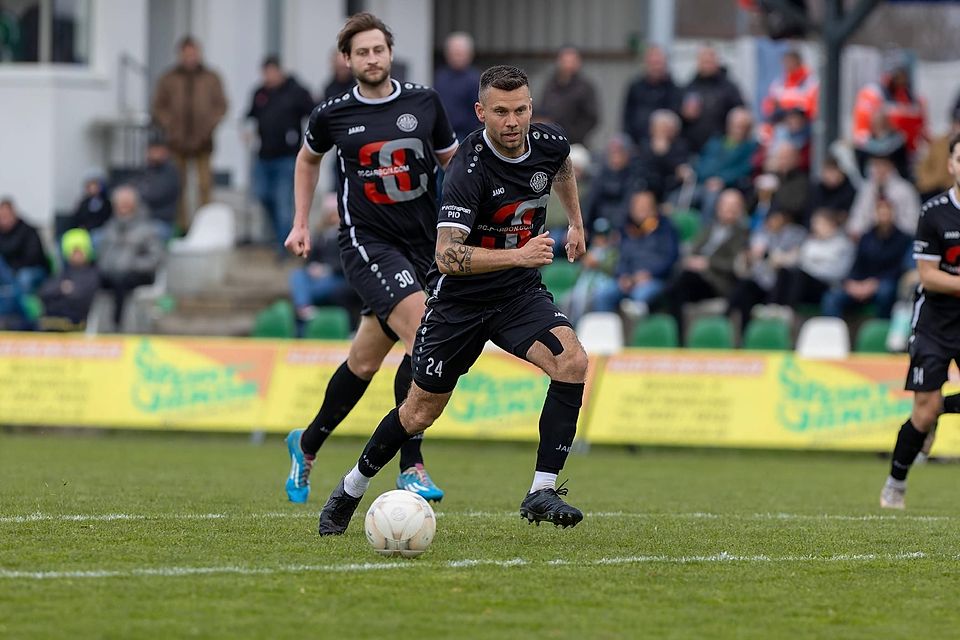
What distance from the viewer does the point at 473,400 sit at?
1661 cm

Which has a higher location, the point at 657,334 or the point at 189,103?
the point at 189,103

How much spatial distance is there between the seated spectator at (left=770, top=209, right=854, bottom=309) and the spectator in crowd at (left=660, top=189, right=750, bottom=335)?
53 cm

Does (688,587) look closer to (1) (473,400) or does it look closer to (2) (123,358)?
(1) (473,400)

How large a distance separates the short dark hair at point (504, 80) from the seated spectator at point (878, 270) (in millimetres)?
10249

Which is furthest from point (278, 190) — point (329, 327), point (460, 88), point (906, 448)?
point (906, 448)

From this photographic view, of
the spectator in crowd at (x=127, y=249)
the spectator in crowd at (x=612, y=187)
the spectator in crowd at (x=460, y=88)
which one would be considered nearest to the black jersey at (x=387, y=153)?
the spectator in crowd at (x=612, y=187)

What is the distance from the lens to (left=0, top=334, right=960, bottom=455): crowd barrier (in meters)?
15.9

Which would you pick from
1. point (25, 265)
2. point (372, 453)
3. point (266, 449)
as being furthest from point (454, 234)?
point (25, 265)

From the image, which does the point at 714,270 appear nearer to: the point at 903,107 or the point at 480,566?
the point at 903,107

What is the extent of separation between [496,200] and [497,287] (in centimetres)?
41

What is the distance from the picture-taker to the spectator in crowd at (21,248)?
67.9 feet

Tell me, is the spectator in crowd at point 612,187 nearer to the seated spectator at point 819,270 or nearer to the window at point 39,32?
the seated spectator at point 819,270

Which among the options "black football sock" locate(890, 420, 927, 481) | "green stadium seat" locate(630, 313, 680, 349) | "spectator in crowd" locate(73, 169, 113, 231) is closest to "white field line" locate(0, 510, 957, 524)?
"black football sock" locate(890, 420, 927, 481)

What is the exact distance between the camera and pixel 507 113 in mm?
7824
